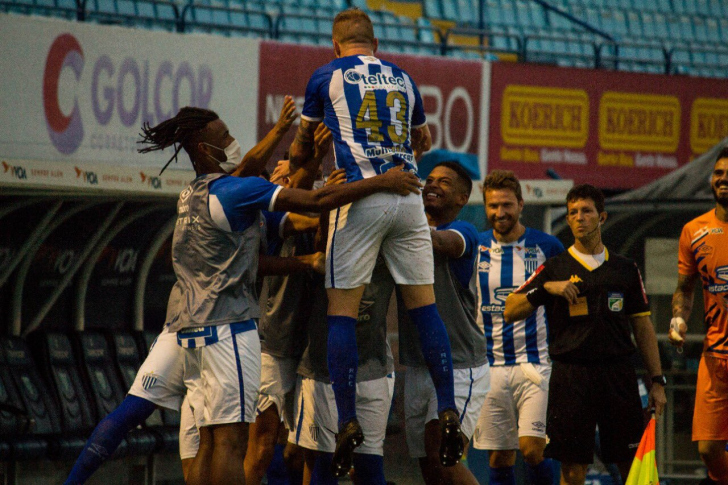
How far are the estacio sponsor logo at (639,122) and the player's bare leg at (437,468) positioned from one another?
8.73 m

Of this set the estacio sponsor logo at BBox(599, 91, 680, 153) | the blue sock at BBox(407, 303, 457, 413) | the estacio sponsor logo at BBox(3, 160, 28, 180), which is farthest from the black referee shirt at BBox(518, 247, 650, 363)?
the estacio sponsor logo at BBox(599, 91, 680, 153)

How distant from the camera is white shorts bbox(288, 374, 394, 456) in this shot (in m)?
5.42

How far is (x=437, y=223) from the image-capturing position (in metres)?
5.98

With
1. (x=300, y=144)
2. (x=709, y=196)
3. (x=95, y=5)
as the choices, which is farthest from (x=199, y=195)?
(x=95, y=5)

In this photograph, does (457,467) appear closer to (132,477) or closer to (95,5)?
(132,477)

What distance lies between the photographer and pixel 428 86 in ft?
40.0

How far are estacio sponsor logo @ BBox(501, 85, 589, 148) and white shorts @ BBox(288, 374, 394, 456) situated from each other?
7.75 m

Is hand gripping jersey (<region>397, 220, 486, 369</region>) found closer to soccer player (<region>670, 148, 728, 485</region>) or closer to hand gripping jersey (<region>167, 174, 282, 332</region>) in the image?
hand gripping jersey (<region>167, 174, 282, 332</region>)

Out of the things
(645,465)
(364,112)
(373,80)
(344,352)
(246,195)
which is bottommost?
(645,465)

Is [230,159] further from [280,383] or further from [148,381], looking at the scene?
[280,383]

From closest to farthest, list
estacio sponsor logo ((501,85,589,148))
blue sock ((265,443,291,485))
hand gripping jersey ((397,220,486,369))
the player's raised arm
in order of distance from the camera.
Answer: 1. the player's raised arm
2. hand gripping jersey ((397,220,486,369))
3. blue sock ((265,443,291,485))
4. estacio sponsor logo ((501,85,589,148))

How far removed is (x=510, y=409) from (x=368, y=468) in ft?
7.00

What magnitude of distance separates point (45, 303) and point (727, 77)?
9897 mm

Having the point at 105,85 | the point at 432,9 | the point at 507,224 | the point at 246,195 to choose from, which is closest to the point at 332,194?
the point at 246,195
